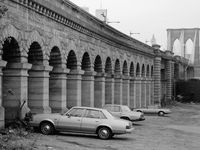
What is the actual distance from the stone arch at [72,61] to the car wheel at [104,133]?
8.96 metres

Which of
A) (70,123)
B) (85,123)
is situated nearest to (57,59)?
(70,123)

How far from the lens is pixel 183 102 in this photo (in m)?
68.2

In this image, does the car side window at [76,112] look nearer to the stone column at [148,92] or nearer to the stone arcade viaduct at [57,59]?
the stone arcade viaduct at [57,59]

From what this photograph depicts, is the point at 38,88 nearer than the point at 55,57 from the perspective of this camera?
Yes

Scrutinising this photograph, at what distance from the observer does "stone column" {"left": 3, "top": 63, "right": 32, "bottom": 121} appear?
1772 centimetres

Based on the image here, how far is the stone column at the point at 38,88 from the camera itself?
786 inches

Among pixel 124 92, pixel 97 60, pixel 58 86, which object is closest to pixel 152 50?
pixel 124 92

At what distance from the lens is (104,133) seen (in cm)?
1628

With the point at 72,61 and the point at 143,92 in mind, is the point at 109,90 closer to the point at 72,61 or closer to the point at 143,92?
the point at 72,61

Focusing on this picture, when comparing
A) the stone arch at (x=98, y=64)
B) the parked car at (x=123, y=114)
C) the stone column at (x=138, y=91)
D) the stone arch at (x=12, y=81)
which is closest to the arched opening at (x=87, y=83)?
the stone arch at (x=98, y=64)

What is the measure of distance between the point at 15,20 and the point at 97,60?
45.7 feet

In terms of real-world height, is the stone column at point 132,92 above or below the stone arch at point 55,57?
below

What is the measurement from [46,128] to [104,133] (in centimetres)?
230

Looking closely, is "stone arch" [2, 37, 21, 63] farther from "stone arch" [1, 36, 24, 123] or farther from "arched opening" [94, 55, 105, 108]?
"arched opening" [94, 55, 105, 108]
